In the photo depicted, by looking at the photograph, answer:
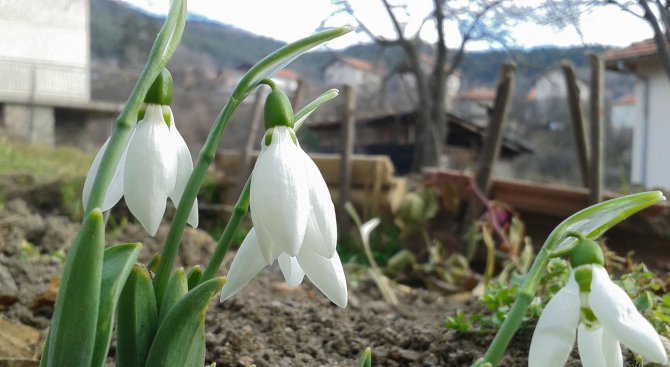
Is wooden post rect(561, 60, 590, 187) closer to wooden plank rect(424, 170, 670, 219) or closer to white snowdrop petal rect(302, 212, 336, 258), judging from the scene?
wooden plank rect(424, 170, 670, 219)

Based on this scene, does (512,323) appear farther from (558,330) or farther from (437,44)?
(437,44)

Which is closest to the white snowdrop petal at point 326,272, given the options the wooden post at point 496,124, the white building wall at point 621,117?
the wooden post at point 496,124

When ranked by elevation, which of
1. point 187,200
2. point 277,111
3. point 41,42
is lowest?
point 187,200

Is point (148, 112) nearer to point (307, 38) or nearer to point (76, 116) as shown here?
point (307, 38)

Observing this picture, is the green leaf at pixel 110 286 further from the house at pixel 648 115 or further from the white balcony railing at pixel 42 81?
the white balcony railing at pixel 42 81

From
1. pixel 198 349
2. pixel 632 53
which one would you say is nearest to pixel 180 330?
pixel 198 349
